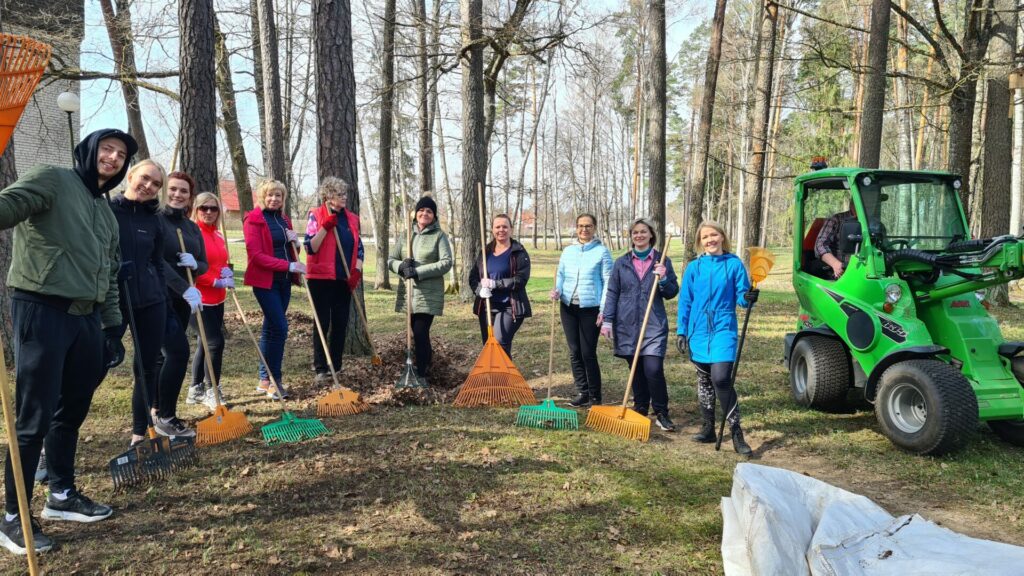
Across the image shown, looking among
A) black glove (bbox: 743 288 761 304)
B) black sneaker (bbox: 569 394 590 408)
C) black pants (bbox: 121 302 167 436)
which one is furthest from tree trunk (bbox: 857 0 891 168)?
black pants (bbox: 121 302 167 436)

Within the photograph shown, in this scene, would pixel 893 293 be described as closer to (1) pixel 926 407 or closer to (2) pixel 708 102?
(1) pixel 926 407

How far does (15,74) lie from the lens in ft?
8.79

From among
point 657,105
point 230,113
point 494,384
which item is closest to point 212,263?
point 494,384

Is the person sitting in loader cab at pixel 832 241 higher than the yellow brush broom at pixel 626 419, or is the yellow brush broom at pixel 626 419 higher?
the person sitting in loader cab at pixel 832 241

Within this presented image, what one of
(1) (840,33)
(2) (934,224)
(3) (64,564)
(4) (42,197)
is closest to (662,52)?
(2) (934,224)

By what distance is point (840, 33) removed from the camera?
19.9 m

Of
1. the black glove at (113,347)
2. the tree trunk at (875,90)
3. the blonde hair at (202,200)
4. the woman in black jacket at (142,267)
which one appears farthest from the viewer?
the tree trunk at (875,90)

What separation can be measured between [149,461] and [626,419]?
346 cm

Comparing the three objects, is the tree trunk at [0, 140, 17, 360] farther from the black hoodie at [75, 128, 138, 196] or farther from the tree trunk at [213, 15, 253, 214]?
the tree trunk at [213, 15, 253, 214]

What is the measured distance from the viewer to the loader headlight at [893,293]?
5.01 m

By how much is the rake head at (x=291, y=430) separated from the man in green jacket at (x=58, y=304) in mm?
1353

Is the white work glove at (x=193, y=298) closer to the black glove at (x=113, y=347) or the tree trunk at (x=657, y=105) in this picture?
the black glove at (x=113, y=347)

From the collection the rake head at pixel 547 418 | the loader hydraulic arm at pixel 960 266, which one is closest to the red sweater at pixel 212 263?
the rake head at pixel 547 418

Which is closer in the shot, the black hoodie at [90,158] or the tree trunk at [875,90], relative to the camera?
the black hoodie at [90,158]
